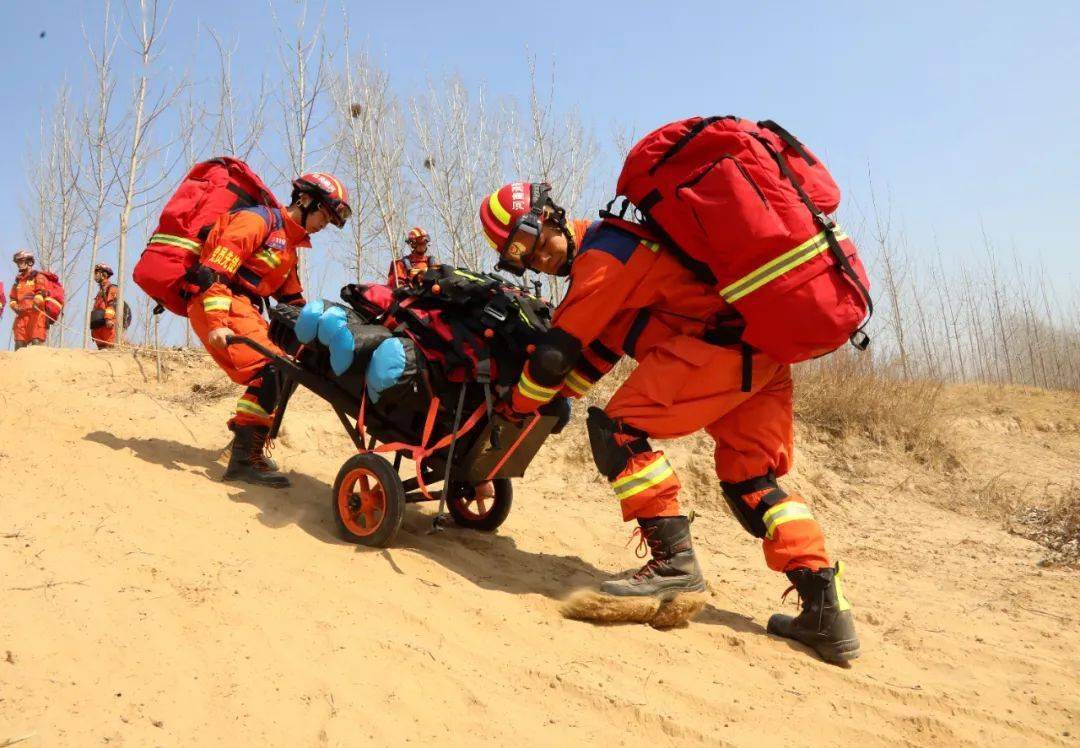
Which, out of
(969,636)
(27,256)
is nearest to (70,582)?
(969,636)

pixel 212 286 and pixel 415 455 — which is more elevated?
pixel 212 286

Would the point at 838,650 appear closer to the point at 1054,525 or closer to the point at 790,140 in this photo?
the point at 790,140

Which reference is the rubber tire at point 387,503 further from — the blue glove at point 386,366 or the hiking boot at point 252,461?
the hiking boot at point 252,461

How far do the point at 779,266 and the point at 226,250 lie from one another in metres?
3.21

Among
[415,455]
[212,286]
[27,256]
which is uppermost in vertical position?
[27,256]

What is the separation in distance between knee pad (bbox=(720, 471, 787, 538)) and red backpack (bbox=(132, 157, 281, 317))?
338cm

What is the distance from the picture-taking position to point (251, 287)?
196 inches

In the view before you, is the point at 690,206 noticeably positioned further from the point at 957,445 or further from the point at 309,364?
the point at 957,445

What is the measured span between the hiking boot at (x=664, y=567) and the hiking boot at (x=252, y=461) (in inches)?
91.3

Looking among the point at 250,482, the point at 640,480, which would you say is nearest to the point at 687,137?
the point at 640,480

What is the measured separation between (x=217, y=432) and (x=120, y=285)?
6.87m

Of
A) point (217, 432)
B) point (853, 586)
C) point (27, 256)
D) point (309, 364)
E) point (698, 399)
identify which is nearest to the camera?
point (698, 399)

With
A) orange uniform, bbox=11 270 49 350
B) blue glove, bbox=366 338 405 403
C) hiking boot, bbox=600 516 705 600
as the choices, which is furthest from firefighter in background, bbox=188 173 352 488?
orange uniform, bbox=11 270 49 350

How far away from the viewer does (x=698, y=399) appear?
10.9 ft
